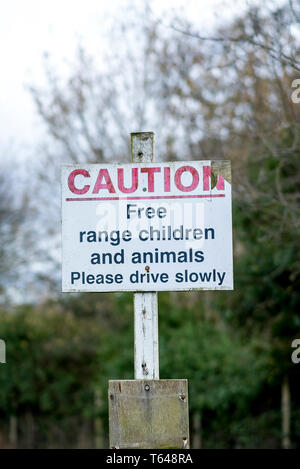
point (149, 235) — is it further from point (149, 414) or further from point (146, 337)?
point (149, 414)

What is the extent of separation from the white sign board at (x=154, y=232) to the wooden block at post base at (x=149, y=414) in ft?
1.98

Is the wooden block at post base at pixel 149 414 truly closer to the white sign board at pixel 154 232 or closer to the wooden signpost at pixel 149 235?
the wooden signpost at pixel 149 235

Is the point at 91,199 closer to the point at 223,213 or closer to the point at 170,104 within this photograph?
the point at 223,213

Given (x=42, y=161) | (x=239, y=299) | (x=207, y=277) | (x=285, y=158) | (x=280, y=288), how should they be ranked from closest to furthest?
(x=207, y=277), (x=285, y=158), (x=280, y=288), (x=239, y=299), (x=42, y=161)

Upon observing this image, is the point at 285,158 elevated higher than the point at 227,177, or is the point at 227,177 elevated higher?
the point at 285,158

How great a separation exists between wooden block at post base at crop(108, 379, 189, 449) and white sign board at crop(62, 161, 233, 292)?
1.98 feet

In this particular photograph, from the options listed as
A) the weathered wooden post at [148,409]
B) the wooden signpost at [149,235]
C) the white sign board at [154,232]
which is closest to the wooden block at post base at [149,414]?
the weathered wooden post at [148,409]

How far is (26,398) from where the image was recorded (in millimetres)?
18141

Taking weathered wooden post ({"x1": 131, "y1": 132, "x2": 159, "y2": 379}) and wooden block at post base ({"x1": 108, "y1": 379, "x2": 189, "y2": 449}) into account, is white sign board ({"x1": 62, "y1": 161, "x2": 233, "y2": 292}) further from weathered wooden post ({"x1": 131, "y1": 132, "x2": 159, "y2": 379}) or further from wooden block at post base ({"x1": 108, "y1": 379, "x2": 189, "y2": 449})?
wooden block at post base ({"x1": 108, "y1": 379, "x2": 189, "y2": 449})

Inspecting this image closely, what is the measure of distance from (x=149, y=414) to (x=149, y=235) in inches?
43.2

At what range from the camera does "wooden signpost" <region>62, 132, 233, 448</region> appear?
4422mm

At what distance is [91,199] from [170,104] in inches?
574

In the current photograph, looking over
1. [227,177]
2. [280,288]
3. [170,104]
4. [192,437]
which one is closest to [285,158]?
[280,288]

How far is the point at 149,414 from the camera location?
14.0 ft
